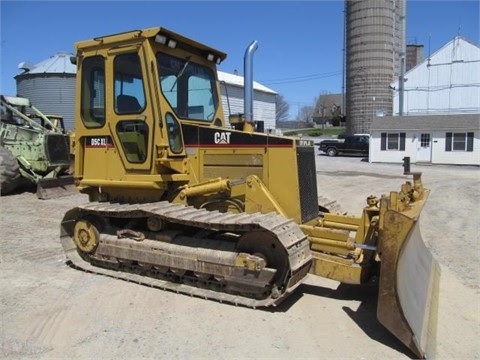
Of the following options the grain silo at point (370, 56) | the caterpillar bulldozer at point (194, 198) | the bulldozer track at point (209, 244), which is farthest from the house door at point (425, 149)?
the bulldozer track at point (209, 244)

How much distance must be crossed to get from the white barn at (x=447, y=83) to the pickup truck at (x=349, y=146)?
486 centimetres

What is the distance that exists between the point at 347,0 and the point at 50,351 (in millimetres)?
43499

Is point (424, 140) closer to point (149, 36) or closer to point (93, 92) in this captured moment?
point (93, 92)

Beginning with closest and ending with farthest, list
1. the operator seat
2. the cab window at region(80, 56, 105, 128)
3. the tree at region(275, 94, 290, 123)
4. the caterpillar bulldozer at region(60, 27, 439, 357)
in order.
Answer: the caterpillar bulldozer at region(60, 27, 439, 357) < the operator seat < the cab window at region(80, 56, 105, 128) < the tree at region(275, 94, 290, 123)

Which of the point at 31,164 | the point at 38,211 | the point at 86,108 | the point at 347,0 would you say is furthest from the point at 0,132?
the point at 347,0

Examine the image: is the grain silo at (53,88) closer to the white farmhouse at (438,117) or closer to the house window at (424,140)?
the white farmhouse at (438,117)

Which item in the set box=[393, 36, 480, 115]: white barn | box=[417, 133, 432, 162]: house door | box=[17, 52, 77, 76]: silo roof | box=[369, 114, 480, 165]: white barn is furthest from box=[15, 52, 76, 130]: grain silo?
box=[393, 36, 480, 115]: white barn

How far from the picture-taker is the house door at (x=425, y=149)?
29359 mm

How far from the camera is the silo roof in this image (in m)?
28.4

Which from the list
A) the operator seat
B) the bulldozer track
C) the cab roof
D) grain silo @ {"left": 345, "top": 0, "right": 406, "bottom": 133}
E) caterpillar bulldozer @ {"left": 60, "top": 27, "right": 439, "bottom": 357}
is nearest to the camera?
the bulldozer track

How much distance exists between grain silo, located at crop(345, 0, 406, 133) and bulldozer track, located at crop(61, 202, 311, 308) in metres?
37.0

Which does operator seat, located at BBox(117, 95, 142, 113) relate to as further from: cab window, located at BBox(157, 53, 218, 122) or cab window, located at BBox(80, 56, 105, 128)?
cab window, located at BBox(157, 53, 218, 122)

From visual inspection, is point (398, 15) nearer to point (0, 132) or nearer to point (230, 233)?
point (0, 132)

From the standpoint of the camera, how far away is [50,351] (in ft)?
14.1
